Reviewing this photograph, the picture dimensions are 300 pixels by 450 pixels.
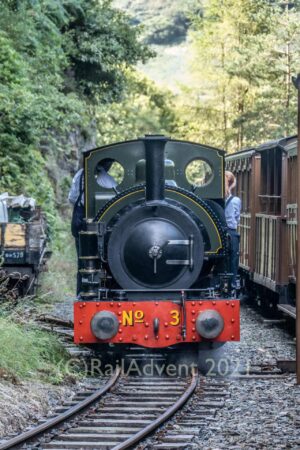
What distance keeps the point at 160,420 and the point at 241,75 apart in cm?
3426

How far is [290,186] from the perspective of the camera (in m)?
14.8

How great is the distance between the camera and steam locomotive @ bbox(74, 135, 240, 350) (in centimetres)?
1098

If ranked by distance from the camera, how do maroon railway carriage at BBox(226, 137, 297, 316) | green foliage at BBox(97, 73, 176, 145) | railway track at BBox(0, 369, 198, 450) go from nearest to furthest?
railway track at BBox(0, 369, 198, 450) < maroon railway carriage at BBox(226, 137, 297, 316) < green foliage at BBox(97, 73, 176, 145)

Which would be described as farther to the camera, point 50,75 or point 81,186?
point 50,75

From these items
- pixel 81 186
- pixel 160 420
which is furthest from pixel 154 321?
pixel 160 420

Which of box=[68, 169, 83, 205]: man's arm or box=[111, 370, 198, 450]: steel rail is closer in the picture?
box=[111, 370, 198, 450]: steel rail

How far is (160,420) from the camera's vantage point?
339 inches

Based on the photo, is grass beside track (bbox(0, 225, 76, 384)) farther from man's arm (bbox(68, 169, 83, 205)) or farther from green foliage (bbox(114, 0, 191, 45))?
green foliage (bbox(114, 0, 191, 45))

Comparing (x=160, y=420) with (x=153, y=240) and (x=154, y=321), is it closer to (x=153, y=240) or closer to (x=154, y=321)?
(x=154, y=321)

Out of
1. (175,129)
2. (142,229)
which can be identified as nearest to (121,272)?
(142,229)

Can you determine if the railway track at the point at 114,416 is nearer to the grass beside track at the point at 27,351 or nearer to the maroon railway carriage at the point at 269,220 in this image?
the grass beside track at the point at 27,351

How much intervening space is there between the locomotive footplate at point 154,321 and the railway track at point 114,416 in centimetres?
42

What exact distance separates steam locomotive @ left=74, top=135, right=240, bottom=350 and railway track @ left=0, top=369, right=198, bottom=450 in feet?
1.69

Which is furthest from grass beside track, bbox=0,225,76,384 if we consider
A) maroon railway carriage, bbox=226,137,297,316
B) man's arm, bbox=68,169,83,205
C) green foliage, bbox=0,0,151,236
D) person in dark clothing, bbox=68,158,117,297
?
green foliage, bbox=0,0,151,236
